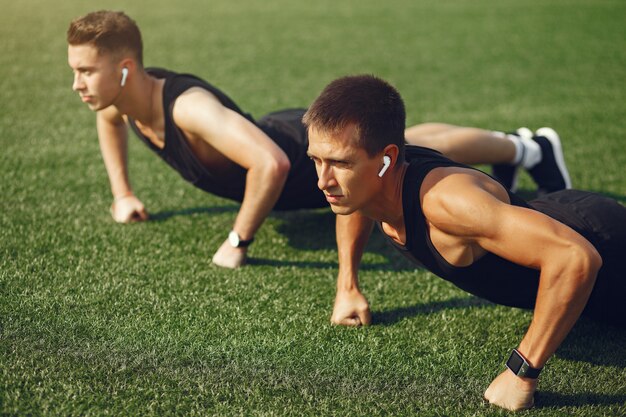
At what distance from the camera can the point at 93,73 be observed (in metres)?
4.42

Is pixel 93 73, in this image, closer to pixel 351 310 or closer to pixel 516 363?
pixel 351 310

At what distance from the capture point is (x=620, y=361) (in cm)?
354

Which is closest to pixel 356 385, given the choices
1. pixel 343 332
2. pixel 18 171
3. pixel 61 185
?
pixel 343 332

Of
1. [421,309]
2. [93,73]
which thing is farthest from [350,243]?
[93,73]

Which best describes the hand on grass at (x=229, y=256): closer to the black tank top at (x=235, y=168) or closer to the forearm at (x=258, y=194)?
the forearm at (x=258, y=194)

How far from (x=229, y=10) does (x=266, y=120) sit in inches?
320

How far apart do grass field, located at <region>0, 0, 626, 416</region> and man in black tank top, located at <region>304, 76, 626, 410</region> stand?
352mm

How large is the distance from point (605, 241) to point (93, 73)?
9.75 feet

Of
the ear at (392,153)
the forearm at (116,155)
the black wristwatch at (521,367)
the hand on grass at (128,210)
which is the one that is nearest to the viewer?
the black wristwatch at (521,367)

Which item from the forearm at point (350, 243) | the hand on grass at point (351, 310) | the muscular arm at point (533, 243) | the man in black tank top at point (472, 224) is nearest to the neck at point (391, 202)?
the man in black tank top at point (472, 224)

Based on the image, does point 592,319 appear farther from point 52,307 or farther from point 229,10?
point 229,10

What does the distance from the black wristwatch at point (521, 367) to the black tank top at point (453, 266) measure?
1.34ft

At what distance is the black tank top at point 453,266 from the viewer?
10.3ft

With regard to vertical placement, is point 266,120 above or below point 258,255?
above
